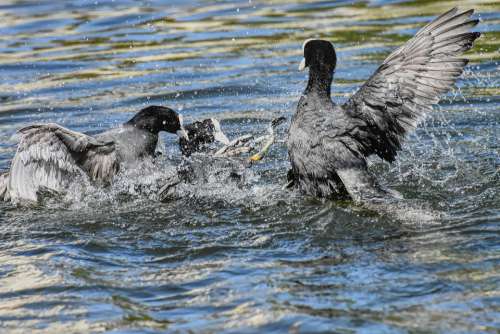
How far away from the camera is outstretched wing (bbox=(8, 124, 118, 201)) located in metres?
5.69

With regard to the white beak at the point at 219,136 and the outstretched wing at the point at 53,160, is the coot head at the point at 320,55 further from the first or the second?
the outstretched wing at the point at 53,160

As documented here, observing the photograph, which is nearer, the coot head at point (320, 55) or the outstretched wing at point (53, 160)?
the outstretched wing at point (53, 160)

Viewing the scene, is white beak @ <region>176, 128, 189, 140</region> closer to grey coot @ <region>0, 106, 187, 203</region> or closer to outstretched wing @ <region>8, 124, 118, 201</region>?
grey coot @ <region>0, 106, 187, 203</region>

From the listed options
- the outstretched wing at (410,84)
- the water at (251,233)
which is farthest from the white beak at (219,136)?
the outstretched wing at (410,84)

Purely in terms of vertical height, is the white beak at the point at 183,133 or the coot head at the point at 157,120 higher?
the coot head at the point at 157,120

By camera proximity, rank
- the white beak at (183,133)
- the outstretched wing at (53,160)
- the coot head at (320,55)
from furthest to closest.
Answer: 1. the white beak at (183,133)
2. the coot head at (320,55)
3. the outstretched wing at (53,160)

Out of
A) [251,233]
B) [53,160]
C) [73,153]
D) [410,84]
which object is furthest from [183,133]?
[410,84]

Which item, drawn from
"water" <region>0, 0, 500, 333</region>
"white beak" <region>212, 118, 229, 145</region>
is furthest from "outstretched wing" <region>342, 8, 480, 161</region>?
"white beak" <region>212, 118, 229, 145</region>

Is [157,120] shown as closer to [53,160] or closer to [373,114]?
[53,160]

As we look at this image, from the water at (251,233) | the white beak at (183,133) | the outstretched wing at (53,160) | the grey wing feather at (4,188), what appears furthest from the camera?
the white beak at (183,133)

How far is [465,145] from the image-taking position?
6.80 m

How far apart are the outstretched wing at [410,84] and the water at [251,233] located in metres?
0.49

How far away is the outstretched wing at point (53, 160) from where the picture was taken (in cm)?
569

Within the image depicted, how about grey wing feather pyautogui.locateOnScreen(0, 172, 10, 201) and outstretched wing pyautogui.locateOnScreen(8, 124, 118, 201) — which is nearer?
outstretched wing pyautogui.locateOnScreen(8, 124, 118, 201)
